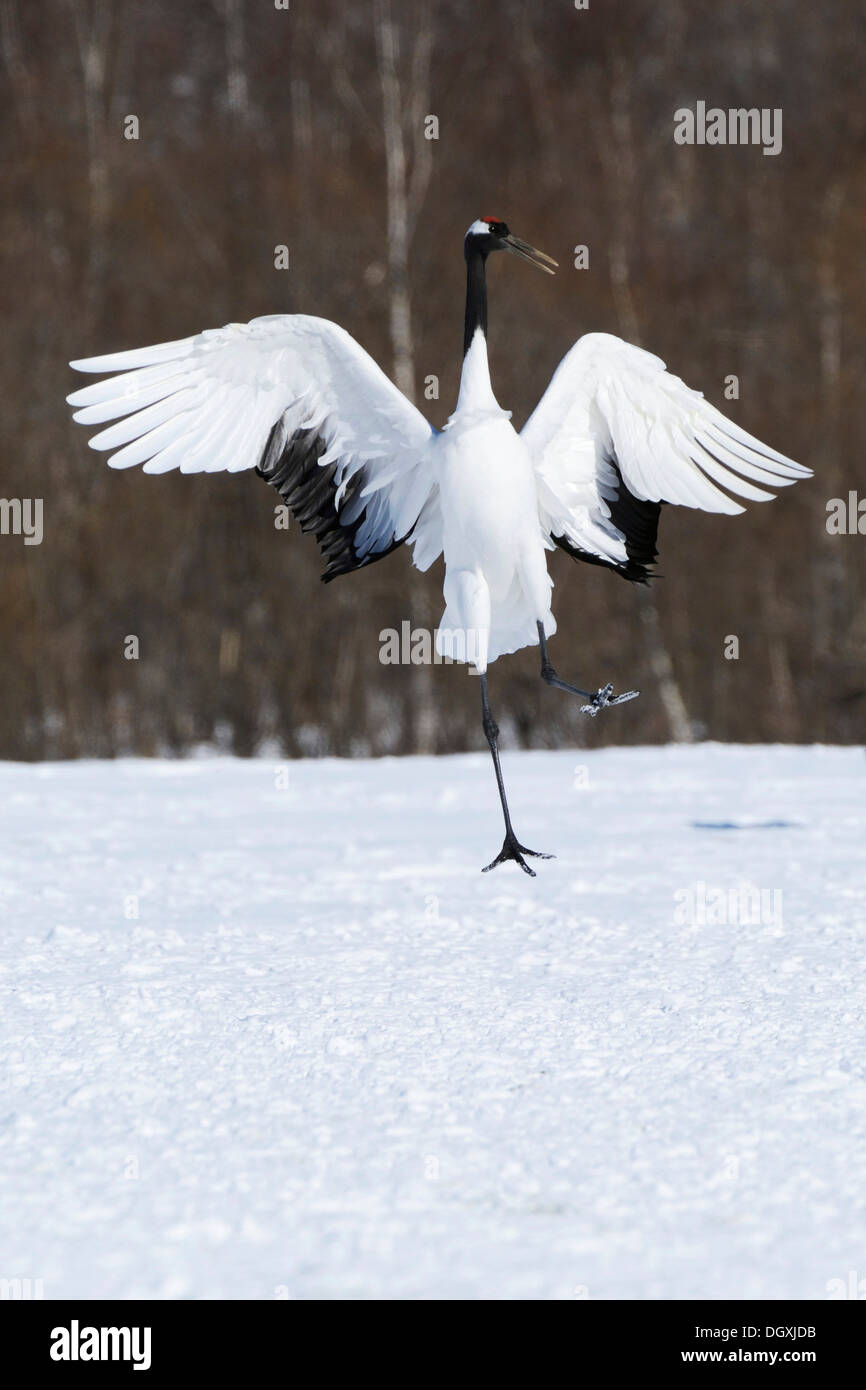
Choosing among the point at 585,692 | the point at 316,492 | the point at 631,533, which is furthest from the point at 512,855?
the point at 316,492

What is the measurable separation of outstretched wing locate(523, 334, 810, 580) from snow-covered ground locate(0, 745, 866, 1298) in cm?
122

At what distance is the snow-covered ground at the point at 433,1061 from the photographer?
2.82 meters

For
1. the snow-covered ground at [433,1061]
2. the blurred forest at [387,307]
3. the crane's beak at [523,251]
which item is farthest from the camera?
the blurred forest at [387,307]

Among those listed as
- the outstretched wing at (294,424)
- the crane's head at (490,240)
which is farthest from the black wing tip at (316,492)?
the crane's head at (490,240)

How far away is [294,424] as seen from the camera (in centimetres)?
536

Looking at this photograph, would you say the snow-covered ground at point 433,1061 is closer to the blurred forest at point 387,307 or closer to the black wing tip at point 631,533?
the black wing tip at point 631,533

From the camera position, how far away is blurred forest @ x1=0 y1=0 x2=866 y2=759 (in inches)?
493

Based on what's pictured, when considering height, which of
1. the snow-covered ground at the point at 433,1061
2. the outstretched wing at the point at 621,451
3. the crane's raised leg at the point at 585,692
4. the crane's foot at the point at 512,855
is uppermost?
the outstretched wing at the point at 621,451

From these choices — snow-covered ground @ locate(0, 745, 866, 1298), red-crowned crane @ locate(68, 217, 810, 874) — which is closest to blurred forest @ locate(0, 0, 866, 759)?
snow-covered ground @ locate(0, 745, 866, 1298)

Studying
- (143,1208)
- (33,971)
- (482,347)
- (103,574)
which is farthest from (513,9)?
(143,1208)

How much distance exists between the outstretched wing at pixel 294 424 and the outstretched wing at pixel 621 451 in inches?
16.5

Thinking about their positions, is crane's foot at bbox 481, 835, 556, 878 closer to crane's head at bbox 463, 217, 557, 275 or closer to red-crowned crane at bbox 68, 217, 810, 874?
red-crowned crane at bbox 68, 217, 810, 874

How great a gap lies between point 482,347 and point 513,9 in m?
9.95
